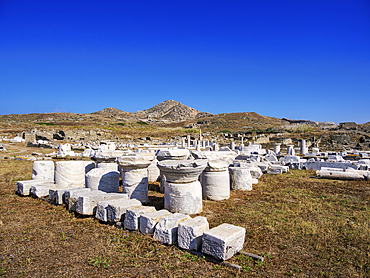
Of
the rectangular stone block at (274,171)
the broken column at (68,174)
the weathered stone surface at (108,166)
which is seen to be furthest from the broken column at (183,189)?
the rectangular stone block at (274,171)

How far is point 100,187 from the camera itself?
704 cm

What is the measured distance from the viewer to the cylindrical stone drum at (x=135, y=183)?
6312 millimetres

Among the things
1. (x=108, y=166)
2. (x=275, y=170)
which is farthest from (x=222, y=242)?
(x=275, y=170)

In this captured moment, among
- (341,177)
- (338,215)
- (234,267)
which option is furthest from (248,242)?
(341,177)

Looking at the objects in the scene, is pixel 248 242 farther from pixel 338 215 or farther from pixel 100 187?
pixel 100 187

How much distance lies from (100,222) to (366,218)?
5.92 metres

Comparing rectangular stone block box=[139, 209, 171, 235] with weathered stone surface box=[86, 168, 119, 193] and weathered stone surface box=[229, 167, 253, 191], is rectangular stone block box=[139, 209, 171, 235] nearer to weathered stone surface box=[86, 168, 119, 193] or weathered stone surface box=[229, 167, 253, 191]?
weathered stone surface box=[86, 168, 119, 193]

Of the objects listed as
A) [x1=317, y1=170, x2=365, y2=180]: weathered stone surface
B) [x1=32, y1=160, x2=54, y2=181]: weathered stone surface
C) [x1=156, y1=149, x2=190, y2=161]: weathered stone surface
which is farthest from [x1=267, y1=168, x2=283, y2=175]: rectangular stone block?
[x1=32, y1=160, x2=54, y2=181]: weathered stone surface

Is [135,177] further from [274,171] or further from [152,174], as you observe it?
[274,171]

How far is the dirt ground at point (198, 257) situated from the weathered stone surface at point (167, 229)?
4.5 inches

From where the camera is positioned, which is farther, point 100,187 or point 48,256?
point 100,187

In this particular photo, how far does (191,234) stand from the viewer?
3.71 m

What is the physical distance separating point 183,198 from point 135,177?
1.65 meters

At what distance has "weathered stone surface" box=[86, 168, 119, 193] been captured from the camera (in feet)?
23.1
